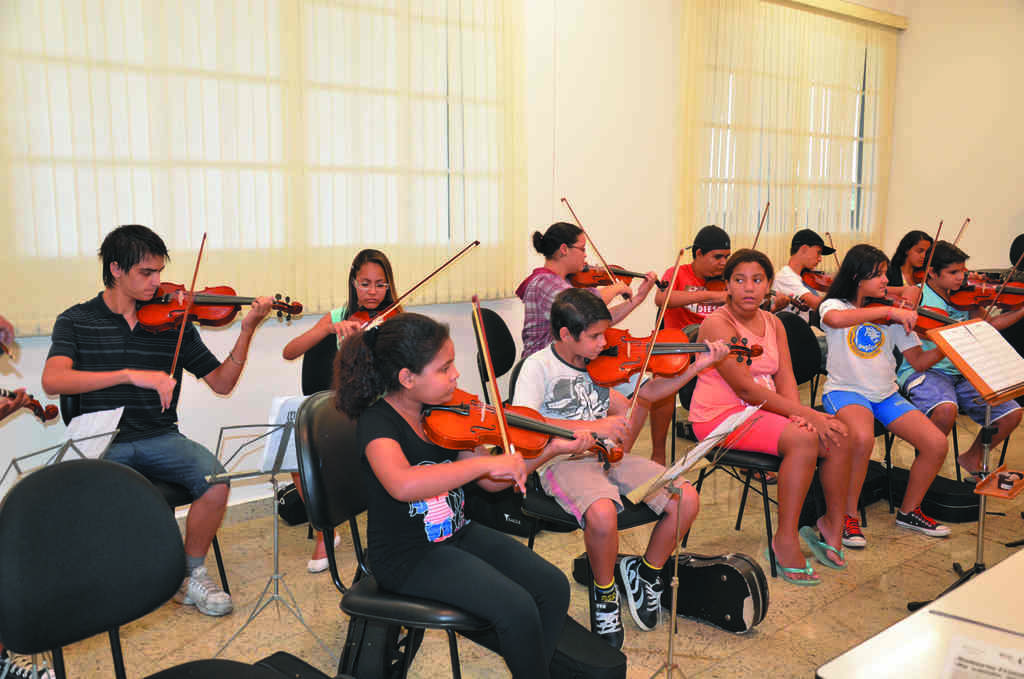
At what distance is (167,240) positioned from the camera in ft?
10.4

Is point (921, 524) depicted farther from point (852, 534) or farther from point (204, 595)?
point (204, 595)

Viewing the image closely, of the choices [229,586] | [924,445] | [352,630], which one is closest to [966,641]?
[352,630]

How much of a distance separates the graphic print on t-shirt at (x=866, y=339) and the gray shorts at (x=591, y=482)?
1.21 meters

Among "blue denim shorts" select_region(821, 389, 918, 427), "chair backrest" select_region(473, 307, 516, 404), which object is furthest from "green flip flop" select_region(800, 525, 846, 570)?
"chair backrest" select_region(473, 307, 516, 404)

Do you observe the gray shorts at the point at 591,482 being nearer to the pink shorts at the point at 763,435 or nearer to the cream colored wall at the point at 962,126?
the pink shorts at the point at 763,435

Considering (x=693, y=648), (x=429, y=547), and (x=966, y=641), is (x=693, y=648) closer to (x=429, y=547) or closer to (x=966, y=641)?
(x=429, y=547)

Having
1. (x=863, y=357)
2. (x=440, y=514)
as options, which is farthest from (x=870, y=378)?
(x=440, y=514)

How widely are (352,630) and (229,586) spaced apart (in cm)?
102

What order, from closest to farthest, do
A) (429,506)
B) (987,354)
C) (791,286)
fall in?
1. (429,506)
2. (987,354)
3. (791,286)

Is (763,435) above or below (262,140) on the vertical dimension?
below

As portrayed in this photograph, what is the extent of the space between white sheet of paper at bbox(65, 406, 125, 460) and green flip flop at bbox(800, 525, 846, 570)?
2.41m

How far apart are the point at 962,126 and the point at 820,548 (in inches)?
174

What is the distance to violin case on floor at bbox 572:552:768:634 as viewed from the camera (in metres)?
2.38

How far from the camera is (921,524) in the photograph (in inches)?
127
